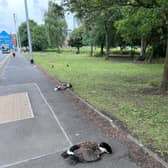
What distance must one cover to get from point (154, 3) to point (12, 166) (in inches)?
277

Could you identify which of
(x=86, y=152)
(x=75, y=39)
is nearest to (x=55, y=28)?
(x=75, y=39)

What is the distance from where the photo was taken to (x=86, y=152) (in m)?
3.61

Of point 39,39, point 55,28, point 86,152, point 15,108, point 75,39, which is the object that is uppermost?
point 55,28

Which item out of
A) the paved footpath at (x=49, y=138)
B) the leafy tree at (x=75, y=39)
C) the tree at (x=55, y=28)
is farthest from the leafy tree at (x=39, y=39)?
the paved footpath at (x=49, y=138)

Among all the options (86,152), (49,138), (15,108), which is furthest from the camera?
(15,108)

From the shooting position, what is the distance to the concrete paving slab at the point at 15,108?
582cm

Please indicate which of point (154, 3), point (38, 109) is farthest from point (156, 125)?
point (154, 3)

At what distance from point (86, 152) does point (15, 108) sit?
3.73m

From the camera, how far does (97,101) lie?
6926mm

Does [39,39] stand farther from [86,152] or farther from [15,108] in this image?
[86,152]

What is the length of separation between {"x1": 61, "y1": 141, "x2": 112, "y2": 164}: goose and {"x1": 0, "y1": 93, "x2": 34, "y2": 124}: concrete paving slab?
2.38 m

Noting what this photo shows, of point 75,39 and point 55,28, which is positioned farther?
point 75,39

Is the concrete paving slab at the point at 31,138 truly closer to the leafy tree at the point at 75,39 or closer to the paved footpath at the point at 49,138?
the paved footpath at the point at 49,138

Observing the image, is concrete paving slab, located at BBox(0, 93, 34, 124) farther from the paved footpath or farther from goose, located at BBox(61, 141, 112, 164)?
goose, located at BBox(61, 141, 112, 164)
